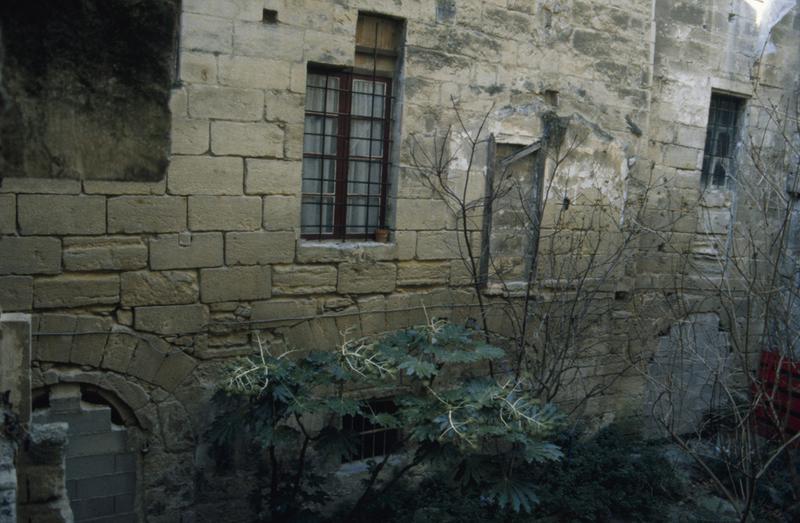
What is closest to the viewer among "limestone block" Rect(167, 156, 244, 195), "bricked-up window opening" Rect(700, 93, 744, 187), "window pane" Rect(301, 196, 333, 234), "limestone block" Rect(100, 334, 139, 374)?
"limestone block" Rect(100, 334, 139, 374)

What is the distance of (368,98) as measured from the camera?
628 centimetres

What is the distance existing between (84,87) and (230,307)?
13.3 ft

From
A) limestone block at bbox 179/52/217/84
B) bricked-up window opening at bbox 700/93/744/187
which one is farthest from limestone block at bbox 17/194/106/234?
bricked-up window opening at bbox 700/93/744/187

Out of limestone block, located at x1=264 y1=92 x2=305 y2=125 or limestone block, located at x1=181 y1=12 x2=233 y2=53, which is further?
limestone block, located at x1=264 y1=92 x2=305 y2=125

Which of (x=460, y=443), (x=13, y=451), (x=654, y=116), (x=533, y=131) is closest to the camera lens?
(x=13, y=451)

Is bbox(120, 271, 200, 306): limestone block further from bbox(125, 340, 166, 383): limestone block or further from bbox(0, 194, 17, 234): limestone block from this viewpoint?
bbox(0, 194, 17, 234): limestone block

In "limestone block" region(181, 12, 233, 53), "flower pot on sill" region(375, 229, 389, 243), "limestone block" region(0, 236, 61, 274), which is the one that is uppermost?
"limestone block" region(181, 12, 233, 53)

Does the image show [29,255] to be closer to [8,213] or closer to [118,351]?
[8,213]

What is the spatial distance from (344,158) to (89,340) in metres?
2.37

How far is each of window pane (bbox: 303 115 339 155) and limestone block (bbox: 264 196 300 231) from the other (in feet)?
1.66

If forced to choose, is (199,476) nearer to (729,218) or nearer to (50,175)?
(50,175)

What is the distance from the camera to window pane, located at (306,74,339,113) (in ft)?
19.7

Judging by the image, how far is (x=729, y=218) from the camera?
8.99 meters

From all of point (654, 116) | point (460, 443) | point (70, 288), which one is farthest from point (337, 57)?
point (654, 116)
